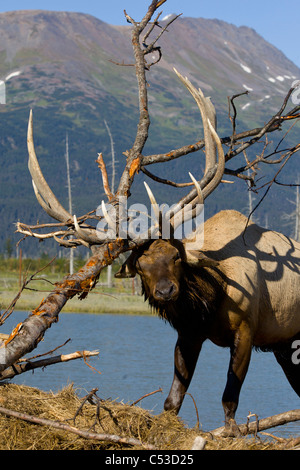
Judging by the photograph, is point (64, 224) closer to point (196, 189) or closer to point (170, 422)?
point (196, 189)

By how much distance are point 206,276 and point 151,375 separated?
9.02 meters

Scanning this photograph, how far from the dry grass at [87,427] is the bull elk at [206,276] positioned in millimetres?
570

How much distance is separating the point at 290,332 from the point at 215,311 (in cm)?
130

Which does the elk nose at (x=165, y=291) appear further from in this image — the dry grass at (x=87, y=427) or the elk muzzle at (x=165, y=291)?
the dry grass at (x=87, y=427)

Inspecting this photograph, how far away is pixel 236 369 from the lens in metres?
7.55

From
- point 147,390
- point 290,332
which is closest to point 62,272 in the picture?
point 147,390

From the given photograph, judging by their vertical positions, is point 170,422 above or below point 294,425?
above

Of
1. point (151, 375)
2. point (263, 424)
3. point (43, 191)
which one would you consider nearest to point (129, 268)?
point (43, 191)

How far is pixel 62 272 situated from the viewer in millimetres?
65188

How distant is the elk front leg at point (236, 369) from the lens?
7414mm

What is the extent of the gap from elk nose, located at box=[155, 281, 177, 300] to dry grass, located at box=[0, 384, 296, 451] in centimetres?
101

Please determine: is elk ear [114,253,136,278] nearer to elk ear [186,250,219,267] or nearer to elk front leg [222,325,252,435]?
elk ear [186,250,219,267]

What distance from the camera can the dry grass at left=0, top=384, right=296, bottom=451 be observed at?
5785mm
